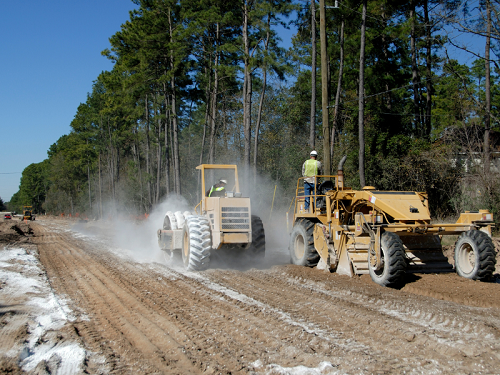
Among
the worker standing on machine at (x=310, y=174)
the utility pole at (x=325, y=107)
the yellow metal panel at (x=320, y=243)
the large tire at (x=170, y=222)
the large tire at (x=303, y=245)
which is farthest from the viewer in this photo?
the utility pole at (x=325, y=107)

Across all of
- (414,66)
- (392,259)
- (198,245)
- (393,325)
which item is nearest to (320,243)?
(392,259)

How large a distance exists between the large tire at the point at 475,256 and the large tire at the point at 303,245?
3254mm

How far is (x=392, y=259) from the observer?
740cm

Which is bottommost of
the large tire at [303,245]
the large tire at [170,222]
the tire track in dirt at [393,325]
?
the tire track in dirt at [393,325]

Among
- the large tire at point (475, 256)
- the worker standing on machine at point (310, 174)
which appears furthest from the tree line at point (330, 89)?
the large tire at point (475, 256)

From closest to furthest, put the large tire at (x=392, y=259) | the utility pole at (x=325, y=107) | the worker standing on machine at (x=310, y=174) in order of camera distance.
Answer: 1. the large tire at (x=392, y=259)
2. the worker standing on machine at (x=310, y=174)
3. the utility pole at (x=325, y=107)

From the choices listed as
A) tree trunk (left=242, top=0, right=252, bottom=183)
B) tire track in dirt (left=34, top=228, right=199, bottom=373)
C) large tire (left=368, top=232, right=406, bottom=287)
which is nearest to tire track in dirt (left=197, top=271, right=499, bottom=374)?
large tire (left=368, top=232, right=406, bottom=287)

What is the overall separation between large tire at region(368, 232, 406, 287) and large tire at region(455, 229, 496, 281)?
1365 mm

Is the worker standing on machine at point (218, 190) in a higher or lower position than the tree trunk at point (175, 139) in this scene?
lower

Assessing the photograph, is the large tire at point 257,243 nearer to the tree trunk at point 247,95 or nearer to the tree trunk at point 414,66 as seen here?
the tree trunk at point 247,95

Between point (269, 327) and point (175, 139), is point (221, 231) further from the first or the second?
point (175, 139)

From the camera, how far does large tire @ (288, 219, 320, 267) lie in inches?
404

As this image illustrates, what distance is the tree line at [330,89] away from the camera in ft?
64.3

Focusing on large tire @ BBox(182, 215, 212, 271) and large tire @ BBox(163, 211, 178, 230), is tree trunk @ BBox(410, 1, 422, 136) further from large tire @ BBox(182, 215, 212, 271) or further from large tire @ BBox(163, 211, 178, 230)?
large tire @ BBox(182, 215, 212, 271)
